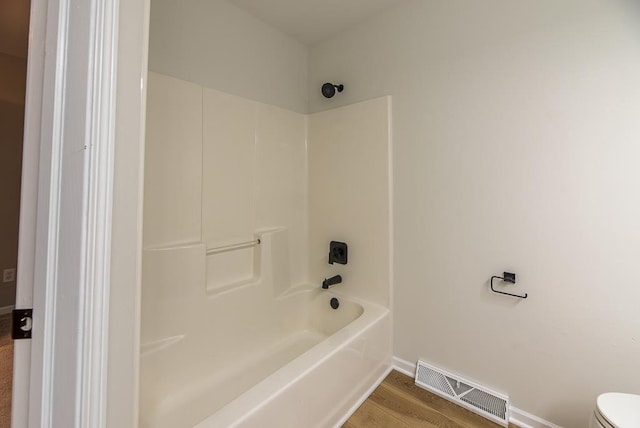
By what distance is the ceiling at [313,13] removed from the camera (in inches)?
67.5

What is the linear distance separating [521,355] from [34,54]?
215 cm

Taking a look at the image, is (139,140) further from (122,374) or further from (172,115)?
(172,115)

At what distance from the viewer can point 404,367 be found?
1742 millimetres

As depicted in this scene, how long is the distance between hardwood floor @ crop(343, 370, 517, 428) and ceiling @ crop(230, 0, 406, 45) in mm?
2410

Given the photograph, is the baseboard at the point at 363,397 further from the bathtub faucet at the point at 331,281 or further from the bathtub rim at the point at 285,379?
the bathtub faucet at the point at 331,281

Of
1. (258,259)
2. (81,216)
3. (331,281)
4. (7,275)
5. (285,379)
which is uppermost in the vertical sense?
(81,216)

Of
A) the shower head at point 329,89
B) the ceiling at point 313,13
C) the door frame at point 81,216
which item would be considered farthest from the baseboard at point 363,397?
the ceiling at point 313,13

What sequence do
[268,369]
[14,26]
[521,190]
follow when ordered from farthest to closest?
[14,26]
[268,369]
[521,190]

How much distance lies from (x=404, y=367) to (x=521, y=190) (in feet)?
4.20

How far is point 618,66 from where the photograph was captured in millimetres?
1119

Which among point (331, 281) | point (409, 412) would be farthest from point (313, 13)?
point (409, 412)

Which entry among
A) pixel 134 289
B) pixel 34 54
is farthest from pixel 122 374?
pixel 34 54

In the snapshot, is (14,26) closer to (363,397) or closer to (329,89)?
(329,89)

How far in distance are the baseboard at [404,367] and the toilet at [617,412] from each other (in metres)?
0.86
